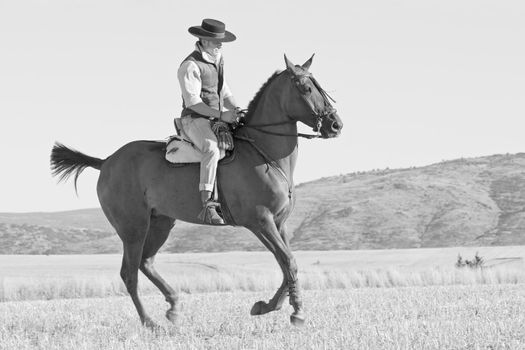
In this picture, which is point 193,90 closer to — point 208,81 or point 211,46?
point 208,81

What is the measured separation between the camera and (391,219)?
232 feet

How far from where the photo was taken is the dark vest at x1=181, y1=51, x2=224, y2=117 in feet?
36.9

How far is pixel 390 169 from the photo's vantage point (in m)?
99.6

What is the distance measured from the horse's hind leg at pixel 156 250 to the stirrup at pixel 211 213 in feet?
4.55

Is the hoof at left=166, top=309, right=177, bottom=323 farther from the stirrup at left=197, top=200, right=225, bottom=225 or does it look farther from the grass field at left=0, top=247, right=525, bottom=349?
the stirrup at left=197, top=200, right=225, bottom=225

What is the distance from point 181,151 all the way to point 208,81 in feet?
2.78

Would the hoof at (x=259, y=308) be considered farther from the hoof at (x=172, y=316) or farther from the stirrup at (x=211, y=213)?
the hoof at (x=172, y=316)

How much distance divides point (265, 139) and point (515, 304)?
156 inches

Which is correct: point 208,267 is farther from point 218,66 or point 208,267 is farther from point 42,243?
point 42,243

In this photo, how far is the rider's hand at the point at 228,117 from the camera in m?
11.1

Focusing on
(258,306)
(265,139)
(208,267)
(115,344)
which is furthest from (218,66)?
(208,267)

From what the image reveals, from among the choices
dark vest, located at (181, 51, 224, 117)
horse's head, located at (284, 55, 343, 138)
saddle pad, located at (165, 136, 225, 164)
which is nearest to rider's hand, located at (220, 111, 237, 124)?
dark vest, located at (181, 51, 224, 117)

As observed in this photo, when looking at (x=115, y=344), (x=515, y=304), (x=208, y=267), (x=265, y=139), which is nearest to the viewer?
(x=115, y=344)

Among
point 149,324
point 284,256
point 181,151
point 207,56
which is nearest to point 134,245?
point 149,324
